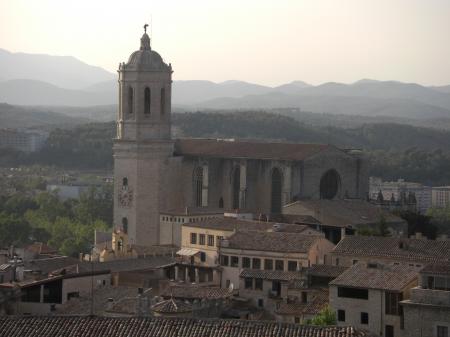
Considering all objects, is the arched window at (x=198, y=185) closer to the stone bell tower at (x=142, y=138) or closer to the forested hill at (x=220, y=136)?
the stone bell tower at (x=142, y=138)

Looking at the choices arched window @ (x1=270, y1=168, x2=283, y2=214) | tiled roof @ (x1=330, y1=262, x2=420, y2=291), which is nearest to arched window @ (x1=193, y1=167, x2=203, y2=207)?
arched window @ (x1=270, y1=168, x2=283, y2=214)

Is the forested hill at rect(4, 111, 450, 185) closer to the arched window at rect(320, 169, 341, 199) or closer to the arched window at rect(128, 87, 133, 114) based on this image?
the arched window at rect(128, 87, 133, 114)

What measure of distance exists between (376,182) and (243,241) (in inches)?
3320

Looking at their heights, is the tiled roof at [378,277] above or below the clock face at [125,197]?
above

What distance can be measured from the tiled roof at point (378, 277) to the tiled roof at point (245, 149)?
90.3 feet

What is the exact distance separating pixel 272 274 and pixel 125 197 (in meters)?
26.1

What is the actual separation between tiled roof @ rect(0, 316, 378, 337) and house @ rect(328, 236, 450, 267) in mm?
17946

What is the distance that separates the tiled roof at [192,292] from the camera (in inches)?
1641

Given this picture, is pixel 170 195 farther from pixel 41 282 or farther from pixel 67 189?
pixel 67 189

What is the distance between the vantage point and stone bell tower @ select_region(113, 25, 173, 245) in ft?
230

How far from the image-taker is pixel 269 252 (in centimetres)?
4856

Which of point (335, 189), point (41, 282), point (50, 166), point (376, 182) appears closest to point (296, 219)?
point (335, 189)

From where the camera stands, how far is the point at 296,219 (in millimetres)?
60281

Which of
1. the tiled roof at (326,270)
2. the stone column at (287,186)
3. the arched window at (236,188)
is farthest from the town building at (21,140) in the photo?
the tiled roof at (326,270)
